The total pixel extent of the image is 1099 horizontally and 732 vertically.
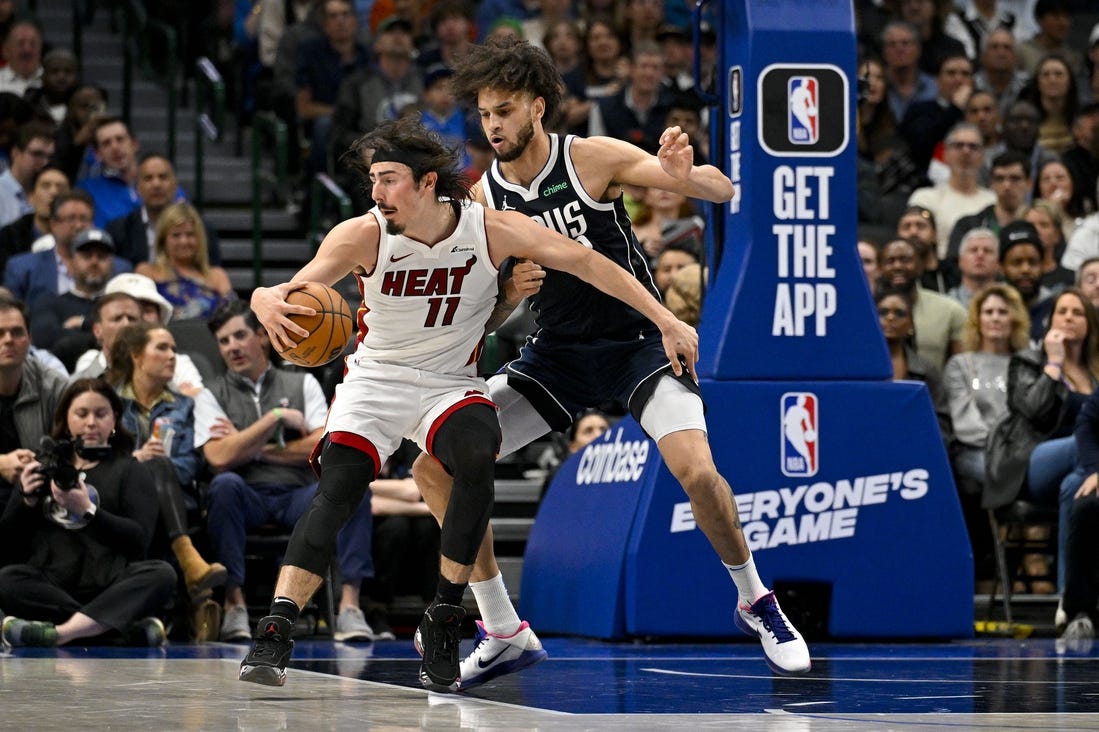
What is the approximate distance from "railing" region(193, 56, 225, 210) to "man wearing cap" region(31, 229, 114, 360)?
2.53 metres

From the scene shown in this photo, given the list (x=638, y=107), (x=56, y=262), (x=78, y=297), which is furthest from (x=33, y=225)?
(x=638, y=107)

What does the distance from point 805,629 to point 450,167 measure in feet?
11.7

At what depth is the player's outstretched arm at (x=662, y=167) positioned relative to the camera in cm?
619

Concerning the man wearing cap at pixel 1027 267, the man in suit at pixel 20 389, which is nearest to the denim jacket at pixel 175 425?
the man in suit at pixel 20 389

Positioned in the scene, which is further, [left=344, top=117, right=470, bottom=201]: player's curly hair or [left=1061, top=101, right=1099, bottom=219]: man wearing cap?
[left=1061, top=101, right=1099, bottom=219]: man wearing cap

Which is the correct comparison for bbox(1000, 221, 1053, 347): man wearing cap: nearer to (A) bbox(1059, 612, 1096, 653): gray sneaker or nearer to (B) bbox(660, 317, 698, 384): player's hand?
(A) bbox(1059, 612, 1096, 653): gray sneaker

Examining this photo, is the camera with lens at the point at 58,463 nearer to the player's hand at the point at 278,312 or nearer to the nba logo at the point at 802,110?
the player's hand at the point at 278,312

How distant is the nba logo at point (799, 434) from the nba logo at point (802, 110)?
1.17 metres

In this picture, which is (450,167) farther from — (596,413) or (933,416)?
(596,413)

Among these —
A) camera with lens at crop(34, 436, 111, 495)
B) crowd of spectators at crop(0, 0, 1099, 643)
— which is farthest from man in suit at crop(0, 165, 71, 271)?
camera with lens at crop(34, 436, 111, 495)

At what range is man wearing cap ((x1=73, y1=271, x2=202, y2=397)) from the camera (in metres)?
9.54

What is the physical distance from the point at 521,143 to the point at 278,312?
1.39m

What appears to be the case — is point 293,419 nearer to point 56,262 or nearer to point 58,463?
point 58,463

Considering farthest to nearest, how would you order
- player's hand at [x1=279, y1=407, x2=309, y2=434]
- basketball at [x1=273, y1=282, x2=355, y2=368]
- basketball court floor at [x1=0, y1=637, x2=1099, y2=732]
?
player's hand at [x1=279, y1=407, x2=309, y2=434]
basketball at [x1=273, y1=282, x2=355, y2=368]
basketball court floor at [x1=0, y1=637, x2=1099, y2=732]
